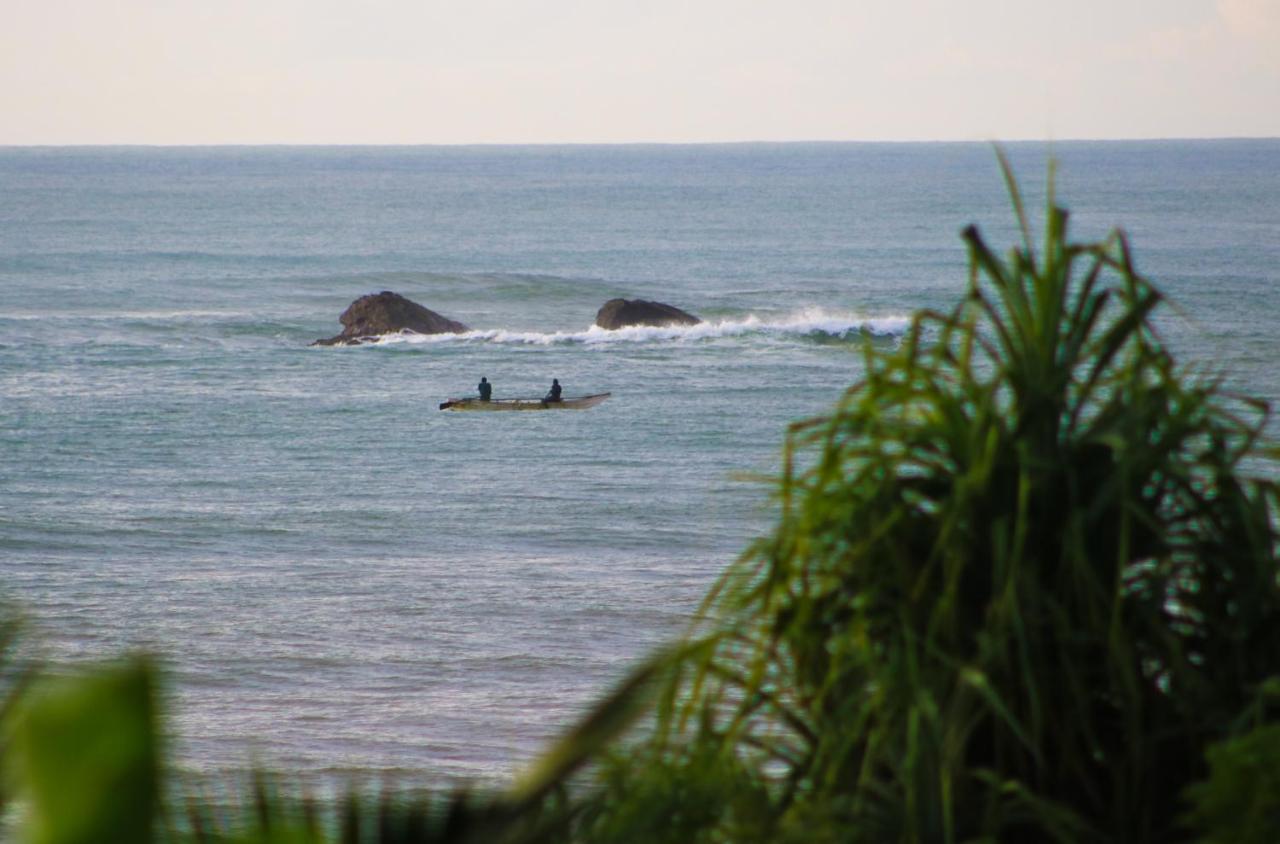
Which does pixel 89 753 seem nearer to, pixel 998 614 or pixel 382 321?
pixel 998 614

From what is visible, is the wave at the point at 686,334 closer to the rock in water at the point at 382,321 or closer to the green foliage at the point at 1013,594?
the rock in water at the point at 382,321

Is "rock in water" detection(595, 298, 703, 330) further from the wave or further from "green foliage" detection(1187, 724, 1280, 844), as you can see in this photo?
"green foliage" detection(1187, 724, 1280, 844)

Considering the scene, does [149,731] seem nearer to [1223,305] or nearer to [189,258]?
[1223,305]

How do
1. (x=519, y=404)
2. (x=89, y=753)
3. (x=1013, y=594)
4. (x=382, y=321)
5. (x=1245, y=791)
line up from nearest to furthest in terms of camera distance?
(x=89, y=753), (x=1245, y=791), (x=1013, y=594), (x=519, y=404), (x=382, y=321)

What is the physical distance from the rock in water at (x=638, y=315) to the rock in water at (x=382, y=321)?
5.53 meters

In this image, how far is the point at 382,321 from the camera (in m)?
56.4

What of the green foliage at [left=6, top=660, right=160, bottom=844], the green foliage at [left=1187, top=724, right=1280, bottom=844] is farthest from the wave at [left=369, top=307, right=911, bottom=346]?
the green foliage at [left=6, top=660, right=160, bottom=844]

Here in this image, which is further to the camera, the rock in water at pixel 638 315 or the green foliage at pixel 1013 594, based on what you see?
the rock in water at pixel 638 315

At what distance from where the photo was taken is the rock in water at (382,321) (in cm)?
5584

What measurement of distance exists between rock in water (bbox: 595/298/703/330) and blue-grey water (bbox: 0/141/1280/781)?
5.15 feet

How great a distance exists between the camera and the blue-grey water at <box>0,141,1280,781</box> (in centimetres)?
1831

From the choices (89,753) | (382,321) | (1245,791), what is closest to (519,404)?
(382,321)

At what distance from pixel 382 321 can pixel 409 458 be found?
21.5m

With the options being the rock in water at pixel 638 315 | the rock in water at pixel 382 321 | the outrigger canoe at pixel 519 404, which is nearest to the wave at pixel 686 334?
the rock in water at pixel 638 315
